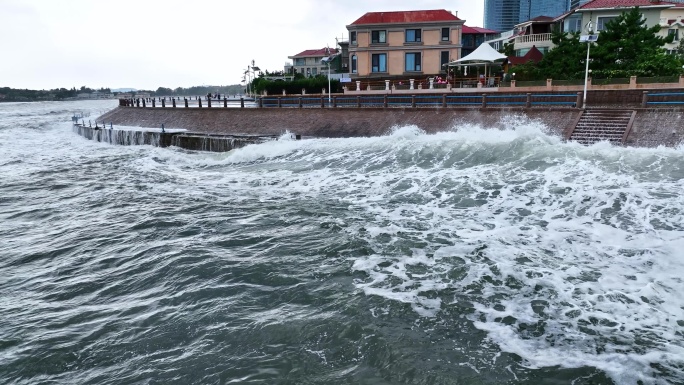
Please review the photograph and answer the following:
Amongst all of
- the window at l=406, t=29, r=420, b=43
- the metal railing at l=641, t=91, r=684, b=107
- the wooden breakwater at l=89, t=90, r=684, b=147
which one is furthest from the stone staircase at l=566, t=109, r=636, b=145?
the window at l=406, t=29, r=420, b=43

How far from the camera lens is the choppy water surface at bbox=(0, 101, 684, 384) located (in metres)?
6.45

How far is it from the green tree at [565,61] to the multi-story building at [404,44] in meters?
13.7

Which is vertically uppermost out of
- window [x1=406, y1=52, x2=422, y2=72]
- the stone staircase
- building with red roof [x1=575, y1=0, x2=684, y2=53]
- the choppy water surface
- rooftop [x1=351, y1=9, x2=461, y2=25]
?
rooftop [x1=351, y1=9, x2=461, y2=25]

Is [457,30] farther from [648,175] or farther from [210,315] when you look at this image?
[210,315]

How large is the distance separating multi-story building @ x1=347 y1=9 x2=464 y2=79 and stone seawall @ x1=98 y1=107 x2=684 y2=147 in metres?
15.1

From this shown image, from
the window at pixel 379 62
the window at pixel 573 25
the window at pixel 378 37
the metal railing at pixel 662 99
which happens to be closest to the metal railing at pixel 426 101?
the metal railing at pixel 662 99

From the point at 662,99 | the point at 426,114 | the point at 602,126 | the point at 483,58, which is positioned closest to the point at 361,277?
the point at 602,126

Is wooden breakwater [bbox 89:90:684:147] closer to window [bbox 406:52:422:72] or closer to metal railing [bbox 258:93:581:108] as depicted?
metal railing [bbox 258:93:581:108]

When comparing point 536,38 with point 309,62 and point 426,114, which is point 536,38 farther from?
point 309,62

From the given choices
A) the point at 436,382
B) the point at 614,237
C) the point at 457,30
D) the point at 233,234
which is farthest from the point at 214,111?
the point at 436,382

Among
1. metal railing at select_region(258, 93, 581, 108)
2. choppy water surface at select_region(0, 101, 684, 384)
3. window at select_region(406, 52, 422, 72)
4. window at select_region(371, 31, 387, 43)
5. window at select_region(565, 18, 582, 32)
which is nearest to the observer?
choppy water surface at select_region(0, 101, 684, 384)

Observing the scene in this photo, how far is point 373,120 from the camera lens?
95.1ft

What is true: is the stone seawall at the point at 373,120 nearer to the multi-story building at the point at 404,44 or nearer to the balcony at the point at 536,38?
the multi-story building at the point at 404,44

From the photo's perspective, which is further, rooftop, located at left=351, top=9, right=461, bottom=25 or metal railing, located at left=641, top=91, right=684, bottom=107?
rooftop, located at left=351, top=9, right=461, bottom=25
